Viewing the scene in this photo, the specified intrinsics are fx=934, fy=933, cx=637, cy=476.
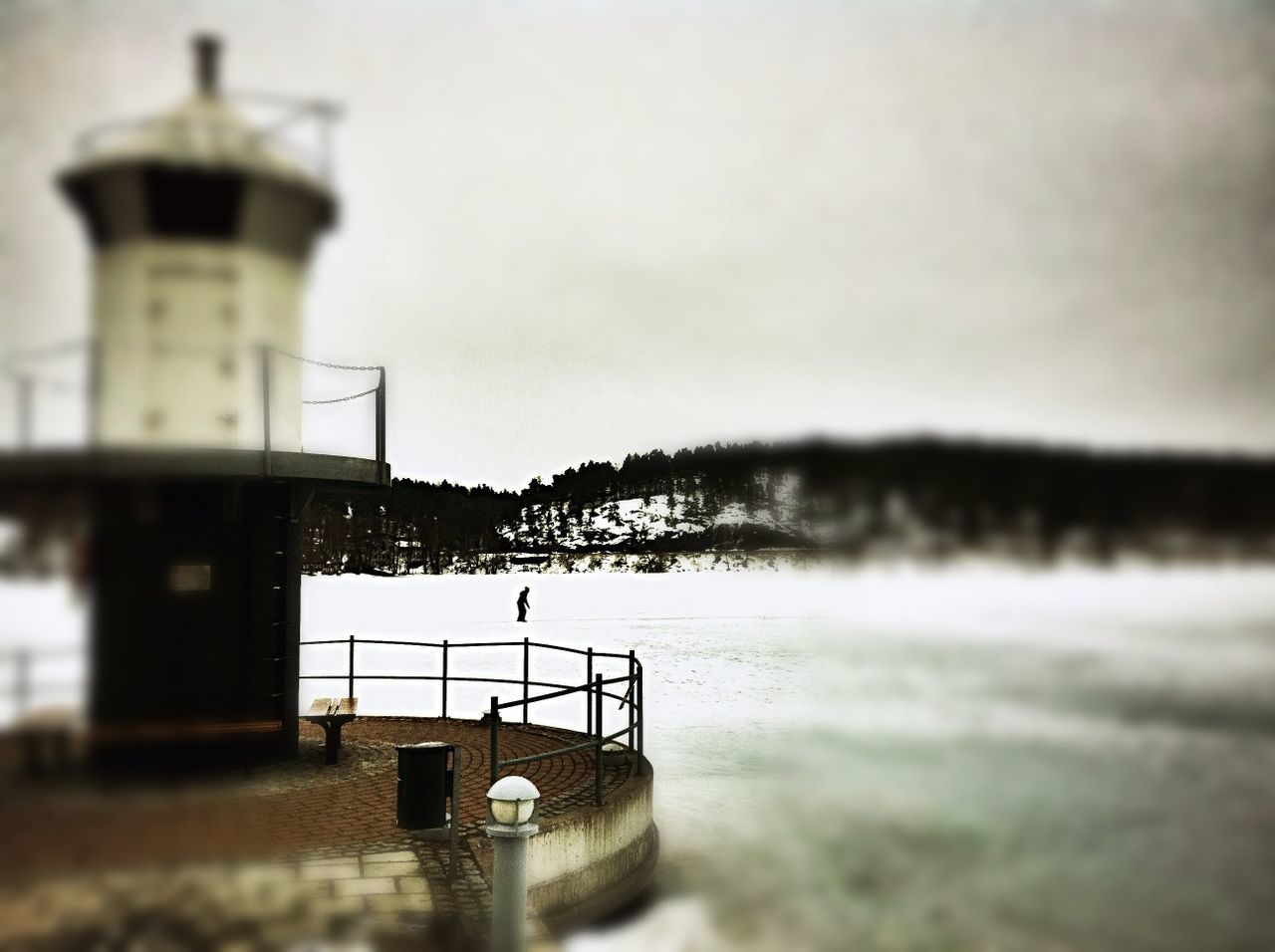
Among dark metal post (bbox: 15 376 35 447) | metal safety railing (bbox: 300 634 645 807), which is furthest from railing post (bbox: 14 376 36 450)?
metal safety railing (bbox: 300 634 645 807)

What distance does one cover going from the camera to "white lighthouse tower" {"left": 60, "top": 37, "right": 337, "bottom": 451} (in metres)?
Result: 6.71

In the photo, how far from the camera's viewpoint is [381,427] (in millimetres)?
8688

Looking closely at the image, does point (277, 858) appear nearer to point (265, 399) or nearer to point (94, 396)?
point (265, 399)

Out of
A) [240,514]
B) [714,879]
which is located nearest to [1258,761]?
[714,879]

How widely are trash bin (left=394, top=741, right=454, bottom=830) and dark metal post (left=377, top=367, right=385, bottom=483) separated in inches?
116

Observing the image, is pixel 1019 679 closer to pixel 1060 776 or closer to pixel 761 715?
pixel 1060 776

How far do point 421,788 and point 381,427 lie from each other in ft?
11.9

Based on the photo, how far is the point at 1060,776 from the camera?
27.8m

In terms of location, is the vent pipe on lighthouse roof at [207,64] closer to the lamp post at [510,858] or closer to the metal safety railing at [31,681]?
the metal safety railing at [31,681]

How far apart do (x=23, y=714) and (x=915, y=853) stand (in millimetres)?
11288

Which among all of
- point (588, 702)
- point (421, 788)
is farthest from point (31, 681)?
point (588, 702)

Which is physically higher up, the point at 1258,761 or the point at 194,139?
the point at 194,139

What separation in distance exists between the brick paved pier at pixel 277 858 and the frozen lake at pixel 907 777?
1.06m

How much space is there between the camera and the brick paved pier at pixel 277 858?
448 centimetres
